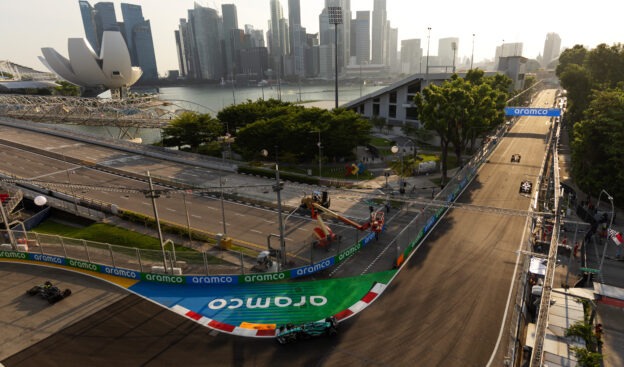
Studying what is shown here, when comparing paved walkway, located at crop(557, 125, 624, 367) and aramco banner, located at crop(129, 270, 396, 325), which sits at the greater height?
aramco banner, located at crop(129, 270, 396, 325)

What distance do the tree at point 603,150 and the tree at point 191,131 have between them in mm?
69200

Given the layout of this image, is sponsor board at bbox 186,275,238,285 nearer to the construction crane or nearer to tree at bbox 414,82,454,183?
the construction crane

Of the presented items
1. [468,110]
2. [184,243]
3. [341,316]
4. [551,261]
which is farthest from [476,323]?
[468,110]

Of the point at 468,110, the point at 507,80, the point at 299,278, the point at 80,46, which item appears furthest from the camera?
the point at 80,46

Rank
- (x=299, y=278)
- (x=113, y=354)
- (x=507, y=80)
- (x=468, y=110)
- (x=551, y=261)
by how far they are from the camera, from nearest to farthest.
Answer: (x=113, y=354) → (x=551, y=261) → (x=299, y=278) → (x=468, y=110) → (x=507, y=80)

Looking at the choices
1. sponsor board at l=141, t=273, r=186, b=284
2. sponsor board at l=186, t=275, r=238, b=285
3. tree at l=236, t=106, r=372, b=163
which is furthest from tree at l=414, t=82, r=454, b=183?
sponsor board at l=141, t=273, r=186, b=284

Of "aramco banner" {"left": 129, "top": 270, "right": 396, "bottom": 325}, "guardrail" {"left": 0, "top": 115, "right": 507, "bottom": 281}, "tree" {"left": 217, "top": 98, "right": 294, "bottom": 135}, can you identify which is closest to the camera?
"aramco banner" {"left": 129, "top": 270, "right": 396, "bottom": 325}

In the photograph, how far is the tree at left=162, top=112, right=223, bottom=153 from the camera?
3137 inches

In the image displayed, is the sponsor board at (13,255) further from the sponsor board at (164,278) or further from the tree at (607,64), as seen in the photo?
the tree at (607,64)

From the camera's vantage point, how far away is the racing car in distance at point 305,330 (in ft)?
77.4

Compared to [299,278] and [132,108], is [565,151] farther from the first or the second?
[132,108]

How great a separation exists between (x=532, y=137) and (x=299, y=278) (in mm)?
85277

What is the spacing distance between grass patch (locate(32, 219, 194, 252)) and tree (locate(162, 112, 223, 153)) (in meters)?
37.8

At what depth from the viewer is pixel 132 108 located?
114 metres
